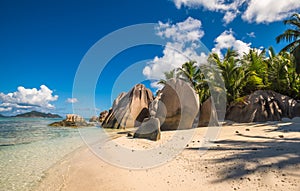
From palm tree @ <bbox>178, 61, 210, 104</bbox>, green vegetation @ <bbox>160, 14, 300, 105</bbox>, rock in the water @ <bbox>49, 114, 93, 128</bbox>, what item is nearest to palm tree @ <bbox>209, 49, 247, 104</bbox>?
green vegetation @ <bbox>160, 14, 300, 105</bbox>

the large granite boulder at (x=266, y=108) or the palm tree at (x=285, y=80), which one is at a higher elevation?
the palm tree at (x=285, y=80)

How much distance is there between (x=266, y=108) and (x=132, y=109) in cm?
1092

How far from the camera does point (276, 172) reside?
3.61 meters

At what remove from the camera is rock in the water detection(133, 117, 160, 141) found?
8.85 m

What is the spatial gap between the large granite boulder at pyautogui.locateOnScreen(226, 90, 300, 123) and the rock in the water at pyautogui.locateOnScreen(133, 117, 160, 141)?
8928 millimetres

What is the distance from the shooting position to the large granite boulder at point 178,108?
39.8ft

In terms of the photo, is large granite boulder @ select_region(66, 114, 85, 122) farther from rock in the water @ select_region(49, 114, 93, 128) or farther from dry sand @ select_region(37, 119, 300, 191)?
dry sand @ select_region(37, 119, 300, 191)

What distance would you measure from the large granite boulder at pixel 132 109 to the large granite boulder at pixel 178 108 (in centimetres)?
563

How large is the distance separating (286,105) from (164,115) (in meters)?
9.90

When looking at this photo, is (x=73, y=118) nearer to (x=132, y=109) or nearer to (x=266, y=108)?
(x=132, y=109)

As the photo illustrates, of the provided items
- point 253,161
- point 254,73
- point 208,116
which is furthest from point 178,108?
point 254,73

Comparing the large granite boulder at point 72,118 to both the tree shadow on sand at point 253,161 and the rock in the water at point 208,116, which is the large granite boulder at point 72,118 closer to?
the rock in the water at point 208,116

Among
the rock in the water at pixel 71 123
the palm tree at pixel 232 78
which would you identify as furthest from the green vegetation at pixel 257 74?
the rock in the water at pixel 71 123

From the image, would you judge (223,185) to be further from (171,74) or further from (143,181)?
(171,74)
